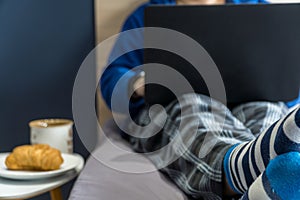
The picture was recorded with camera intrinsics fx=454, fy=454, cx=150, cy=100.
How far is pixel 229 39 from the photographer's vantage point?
115 cm

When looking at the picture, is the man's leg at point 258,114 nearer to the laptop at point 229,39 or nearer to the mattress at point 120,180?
the laptop at point 229,39

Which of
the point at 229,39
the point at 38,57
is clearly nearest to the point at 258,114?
the point at 229,39

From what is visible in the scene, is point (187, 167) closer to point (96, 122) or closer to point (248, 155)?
point (248, 155)

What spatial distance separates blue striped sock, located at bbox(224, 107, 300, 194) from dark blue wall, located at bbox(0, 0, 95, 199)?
1.09 metres

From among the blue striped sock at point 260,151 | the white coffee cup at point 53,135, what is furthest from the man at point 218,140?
the white coffee cup at point 53,135

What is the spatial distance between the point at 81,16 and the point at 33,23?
0.60ft

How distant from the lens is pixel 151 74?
3.76ft

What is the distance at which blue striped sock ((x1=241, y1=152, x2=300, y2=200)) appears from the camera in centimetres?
57

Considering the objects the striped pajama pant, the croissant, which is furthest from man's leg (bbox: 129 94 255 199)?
the croissant

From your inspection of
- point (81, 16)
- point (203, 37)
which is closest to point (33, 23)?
point (81, 16)

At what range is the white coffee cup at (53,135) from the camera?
1400 millimetres

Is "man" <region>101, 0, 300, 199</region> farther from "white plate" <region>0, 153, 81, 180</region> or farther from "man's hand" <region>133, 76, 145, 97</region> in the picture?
"white plate" <region>0, 153, 81, 180</region>

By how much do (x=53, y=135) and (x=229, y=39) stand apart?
0.62m

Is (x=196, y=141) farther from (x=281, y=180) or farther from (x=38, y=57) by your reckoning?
(x=38, y=57)
